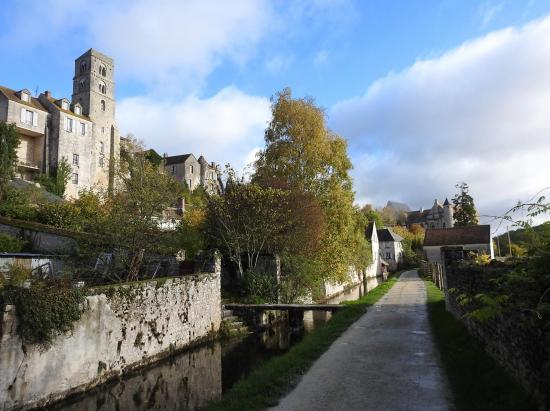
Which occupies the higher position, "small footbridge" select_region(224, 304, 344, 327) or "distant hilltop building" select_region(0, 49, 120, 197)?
"distant hilltop building" select_region(0, 49, 120, 197)

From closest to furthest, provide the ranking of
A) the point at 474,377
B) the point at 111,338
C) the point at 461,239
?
the point at 474,377
the point at 111,338
the point at 461,239

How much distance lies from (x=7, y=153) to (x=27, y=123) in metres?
12.8

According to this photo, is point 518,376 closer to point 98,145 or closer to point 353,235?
point 353,235

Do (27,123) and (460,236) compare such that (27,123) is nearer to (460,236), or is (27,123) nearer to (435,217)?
(460,236)

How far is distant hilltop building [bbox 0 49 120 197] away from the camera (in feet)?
140

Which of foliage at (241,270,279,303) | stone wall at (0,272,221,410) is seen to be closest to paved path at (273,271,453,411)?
stone wall at (0,272,221,410)

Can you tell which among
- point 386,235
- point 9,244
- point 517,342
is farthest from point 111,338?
point 386,235

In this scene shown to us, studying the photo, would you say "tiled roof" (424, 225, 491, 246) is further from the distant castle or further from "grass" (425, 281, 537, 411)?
"grass" (425, 281, 537, 411)

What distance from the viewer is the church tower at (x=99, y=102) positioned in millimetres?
50469

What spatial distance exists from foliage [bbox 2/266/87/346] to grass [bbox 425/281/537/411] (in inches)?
352

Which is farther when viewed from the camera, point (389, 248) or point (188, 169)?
point (389, 248)

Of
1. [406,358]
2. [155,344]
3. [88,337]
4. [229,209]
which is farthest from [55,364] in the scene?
[229,209]

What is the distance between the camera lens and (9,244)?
2044 cm

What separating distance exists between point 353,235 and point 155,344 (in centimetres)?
1743
